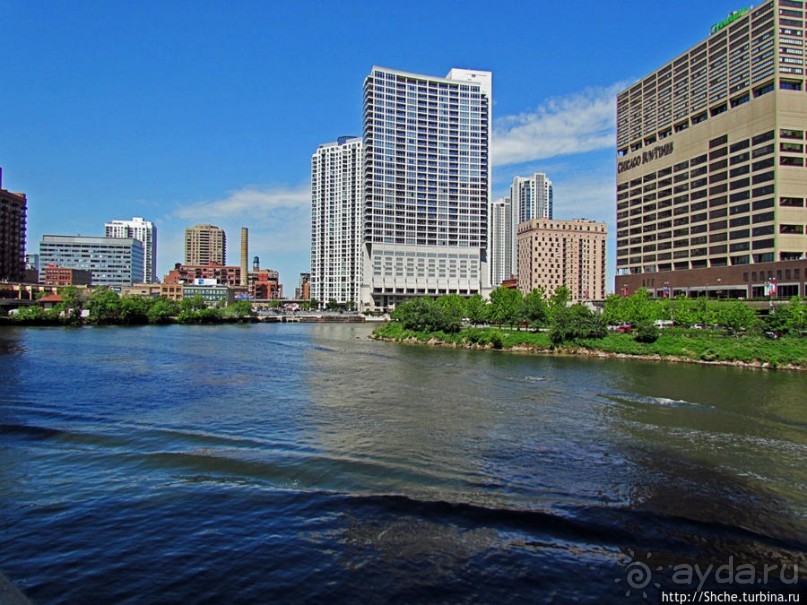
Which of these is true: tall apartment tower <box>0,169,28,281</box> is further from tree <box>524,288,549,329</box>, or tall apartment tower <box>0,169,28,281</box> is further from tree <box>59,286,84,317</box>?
tree <box>524,288,549,329</box>

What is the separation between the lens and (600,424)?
22.9m

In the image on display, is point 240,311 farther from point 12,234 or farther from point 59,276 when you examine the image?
point 59,276

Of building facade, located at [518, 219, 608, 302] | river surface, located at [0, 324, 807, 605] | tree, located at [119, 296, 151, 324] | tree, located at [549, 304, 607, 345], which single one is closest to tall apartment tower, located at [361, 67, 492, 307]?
building facade, located at [518, 219, 608, 302]

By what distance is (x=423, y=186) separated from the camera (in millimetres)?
158750

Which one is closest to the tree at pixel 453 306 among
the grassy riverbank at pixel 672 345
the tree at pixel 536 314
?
A: the grassy riverbank at pixel 672 345

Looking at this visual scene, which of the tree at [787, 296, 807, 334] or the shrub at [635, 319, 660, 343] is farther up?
the tree at [787, 296, 807, 334]

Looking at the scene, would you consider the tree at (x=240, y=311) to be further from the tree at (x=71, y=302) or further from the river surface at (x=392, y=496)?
the river surface at (x=392, y=496)

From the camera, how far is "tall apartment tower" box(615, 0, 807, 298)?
81.2 m

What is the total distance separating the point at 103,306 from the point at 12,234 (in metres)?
57.1

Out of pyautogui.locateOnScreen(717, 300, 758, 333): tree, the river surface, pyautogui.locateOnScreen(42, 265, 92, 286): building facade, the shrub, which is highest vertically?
pyautogui.locateOnScreen(42, 265, 92, 286): building facade

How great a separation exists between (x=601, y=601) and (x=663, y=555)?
254cm

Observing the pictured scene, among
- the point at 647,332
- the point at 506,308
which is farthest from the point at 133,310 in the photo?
the point at 647,332

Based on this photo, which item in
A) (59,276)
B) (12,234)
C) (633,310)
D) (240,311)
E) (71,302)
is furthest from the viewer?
(59,276)

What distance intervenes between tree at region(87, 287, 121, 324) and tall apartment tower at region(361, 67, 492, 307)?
72.9m
